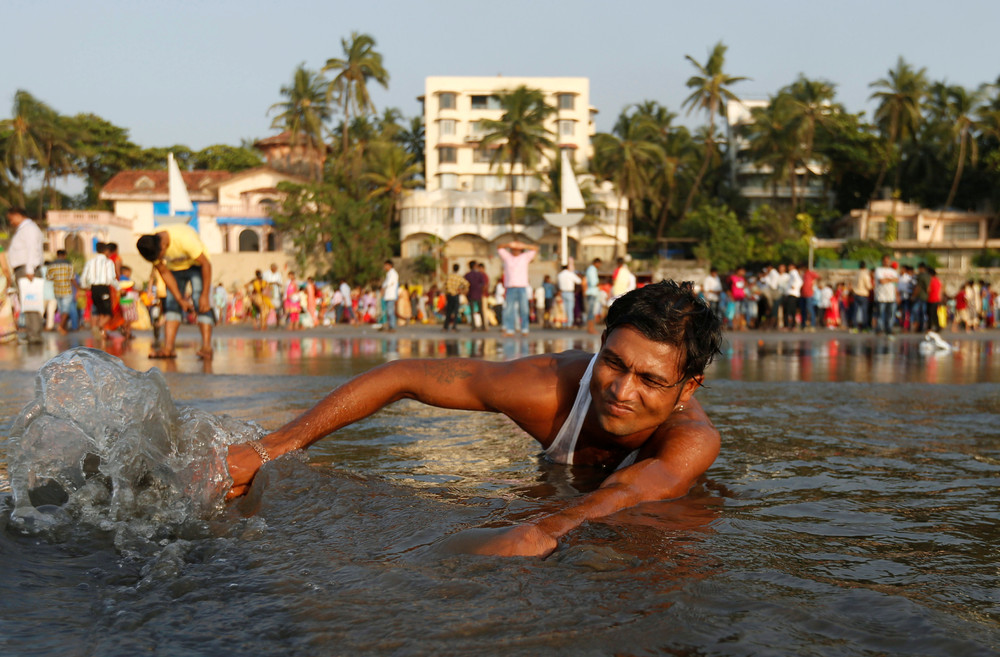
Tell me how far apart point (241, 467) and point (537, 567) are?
1.21 m

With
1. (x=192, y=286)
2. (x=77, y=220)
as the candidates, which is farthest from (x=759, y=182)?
(x=192, y=286)

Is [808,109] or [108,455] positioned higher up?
[808,109]

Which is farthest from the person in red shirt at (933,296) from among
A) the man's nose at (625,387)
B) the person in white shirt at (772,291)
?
the man's nose at (625,387)

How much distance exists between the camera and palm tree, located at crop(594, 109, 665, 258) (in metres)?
53.8

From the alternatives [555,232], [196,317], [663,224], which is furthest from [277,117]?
[196,317]

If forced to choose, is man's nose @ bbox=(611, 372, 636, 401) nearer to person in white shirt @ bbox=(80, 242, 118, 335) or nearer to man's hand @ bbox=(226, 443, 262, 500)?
man's hand @ bbox=(226, 443, 262, 500)

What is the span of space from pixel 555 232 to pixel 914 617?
189 feet

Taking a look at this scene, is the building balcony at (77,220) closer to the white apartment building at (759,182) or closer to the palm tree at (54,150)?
the palm tree at (54,150)

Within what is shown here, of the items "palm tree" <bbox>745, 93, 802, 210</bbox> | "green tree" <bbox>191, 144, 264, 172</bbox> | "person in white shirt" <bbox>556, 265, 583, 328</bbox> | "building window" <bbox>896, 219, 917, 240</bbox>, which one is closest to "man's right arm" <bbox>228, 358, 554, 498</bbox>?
"person in white shirt" <bbox>556, 265, 583, 328</bbox>

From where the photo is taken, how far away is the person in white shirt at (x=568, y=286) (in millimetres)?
19359

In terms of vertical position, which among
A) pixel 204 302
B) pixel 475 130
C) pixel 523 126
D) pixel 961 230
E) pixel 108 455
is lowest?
pixel 108 455

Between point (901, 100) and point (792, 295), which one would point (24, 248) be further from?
point (901, 100)

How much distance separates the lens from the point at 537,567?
82.8 inches

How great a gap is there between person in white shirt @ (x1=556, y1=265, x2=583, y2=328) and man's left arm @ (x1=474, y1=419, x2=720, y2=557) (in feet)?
53.7
